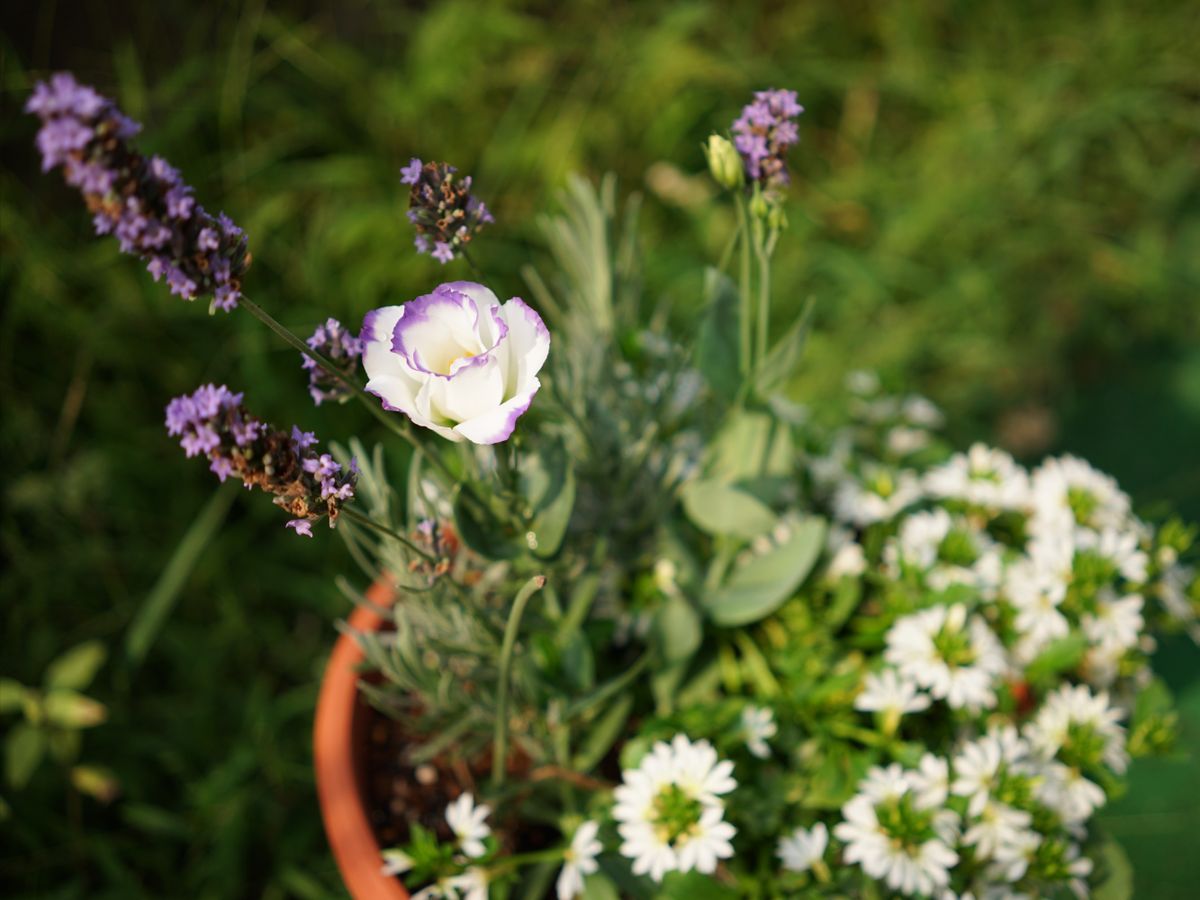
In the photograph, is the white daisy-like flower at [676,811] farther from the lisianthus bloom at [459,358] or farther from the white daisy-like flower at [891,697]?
the lisianthus bloom at [459,358]

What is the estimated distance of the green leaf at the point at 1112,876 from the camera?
0.84 m

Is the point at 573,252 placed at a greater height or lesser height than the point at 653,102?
lesser

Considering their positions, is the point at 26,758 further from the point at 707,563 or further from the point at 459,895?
the point at 707,563

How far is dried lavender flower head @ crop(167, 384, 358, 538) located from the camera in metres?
0.53

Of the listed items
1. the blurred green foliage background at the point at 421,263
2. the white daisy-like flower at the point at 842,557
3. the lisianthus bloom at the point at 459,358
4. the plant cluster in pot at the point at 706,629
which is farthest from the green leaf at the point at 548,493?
the blurred green foliage background at the point at 421,263

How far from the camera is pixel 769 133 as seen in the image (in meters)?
0.69

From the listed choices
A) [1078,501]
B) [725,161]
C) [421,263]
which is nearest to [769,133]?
[725,161]

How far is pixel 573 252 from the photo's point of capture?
3.15ft

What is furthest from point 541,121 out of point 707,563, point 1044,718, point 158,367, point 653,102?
point 1044,718

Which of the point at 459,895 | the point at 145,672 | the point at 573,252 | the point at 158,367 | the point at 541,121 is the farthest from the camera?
the point at 541,121

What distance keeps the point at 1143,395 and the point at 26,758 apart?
72.5 inches

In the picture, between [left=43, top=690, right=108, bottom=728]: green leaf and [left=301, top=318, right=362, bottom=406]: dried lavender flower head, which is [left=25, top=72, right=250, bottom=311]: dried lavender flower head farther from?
[left=43, top=690, right=108, bottom=728]: green leaf

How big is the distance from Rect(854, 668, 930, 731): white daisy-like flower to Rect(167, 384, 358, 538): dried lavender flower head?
51cm

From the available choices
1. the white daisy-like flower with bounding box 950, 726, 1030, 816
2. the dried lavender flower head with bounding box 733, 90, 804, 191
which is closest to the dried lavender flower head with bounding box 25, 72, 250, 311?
the dried lavender flower head with bounding box 733, 90, 804, 191
